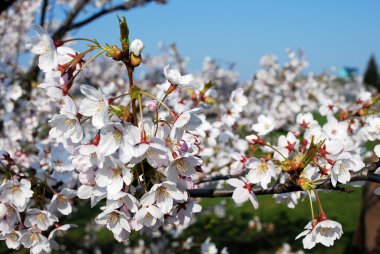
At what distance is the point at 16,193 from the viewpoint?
1812 mm

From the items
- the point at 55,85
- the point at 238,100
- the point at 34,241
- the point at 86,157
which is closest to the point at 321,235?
the point at 86,157

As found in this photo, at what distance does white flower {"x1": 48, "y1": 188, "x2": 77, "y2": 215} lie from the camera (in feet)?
6.43

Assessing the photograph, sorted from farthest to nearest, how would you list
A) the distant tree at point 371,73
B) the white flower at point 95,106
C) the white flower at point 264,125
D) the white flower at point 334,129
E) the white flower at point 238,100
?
the distant tree at point 371,73 → the white flower at point 238,100 → the white flower at point 264,125 → the white flower at point 334,129 → the white flower at point 95,106

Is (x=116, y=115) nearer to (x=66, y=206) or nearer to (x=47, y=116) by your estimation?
(x=66, y=206)

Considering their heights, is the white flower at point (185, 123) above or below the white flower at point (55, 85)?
below

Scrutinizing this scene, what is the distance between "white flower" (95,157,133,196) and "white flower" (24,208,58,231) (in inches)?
24.9

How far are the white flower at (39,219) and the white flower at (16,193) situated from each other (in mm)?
72

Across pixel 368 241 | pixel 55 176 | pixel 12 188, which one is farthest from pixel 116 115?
pixel 368 241

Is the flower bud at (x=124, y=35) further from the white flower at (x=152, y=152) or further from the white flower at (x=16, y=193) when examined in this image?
the white flower at (x=16, y=193)

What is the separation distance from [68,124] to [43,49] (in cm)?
34

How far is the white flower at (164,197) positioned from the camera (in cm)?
141

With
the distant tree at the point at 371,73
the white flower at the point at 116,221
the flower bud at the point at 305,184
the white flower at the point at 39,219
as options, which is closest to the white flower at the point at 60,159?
the white flower at the point at 39,219

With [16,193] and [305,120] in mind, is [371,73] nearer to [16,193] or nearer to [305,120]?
[305,120]

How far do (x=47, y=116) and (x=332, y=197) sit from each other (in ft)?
25.3
